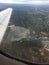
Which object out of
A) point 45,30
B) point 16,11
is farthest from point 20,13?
point 45,30

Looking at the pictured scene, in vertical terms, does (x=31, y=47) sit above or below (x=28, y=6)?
below

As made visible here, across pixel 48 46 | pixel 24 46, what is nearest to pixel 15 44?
pixel 24 46

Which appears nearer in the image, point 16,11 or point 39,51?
point 39,51

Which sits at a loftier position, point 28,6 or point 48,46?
point 28,6

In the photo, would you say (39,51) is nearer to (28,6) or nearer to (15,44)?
(15,44)

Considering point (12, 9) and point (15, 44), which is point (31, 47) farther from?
point (12, 9)

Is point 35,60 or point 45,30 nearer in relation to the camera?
point 35,60
